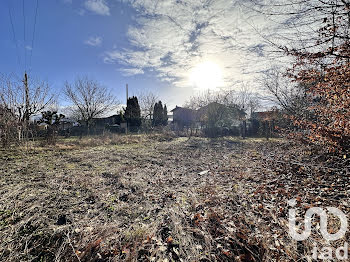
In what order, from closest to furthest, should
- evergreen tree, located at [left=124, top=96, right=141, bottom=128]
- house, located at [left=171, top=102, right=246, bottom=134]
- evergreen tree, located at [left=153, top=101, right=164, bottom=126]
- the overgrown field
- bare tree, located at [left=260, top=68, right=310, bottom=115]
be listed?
the overgrown field
bare tree, located at [left=260, top=68, right=310, bottom=115]
house, located at [left=171, top=102, right=246, bottom=134]
evergreen tree, located at [left=124, top=96, right=141, bottom=128]
evergreen tree, located at [left=153, top=101, right=164, bottom=126]

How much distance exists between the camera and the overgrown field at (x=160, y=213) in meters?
1.91

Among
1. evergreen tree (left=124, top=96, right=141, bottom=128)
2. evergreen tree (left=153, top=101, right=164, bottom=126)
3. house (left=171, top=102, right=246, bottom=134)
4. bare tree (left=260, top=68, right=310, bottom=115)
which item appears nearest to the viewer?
bare tree (left=260, top=68, right=310, bottom=115)

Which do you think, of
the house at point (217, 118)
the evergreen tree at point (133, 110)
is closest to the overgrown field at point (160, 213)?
the house at point (217, 118)

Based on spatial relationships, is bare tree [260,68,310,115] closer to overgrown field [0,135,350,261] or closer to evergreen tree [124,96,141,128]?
overgrown field [0,135,350,261]

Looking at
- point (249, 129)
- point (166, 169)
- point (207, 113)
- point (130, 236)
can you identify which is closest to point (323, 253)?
point (130, 236)

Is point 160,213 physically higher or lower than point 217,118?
lower

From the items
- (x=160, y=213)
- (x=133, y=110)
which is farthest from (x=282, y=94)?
(x=133, y=110)

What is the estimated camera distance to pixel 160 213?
2820 millimetres

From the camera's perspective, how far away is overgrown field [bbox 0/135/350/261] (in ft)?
6.26

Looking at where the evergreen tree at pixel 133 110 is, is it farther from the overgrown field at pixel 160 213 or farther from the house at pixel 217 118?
the overgrown field at pixel 160 213

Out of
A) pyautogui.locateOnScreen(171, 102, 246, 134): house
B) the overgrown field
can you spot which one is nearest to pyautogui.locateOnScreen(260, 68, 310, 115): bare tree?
the overgrown field

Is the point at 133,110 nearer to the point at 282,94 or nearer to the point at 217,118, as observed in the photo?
the point at 217,118

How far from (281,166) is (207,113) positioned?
14.5m

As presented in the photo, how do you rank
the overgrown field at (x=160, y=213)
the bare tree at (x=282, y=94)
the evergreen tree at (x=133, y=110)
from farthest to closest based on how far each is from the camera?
1. the evergreen tree at (x=133, y=110)
2. the bare tree at (x=282, y=94)
3. the overgrown field at (x=160, y=213)
